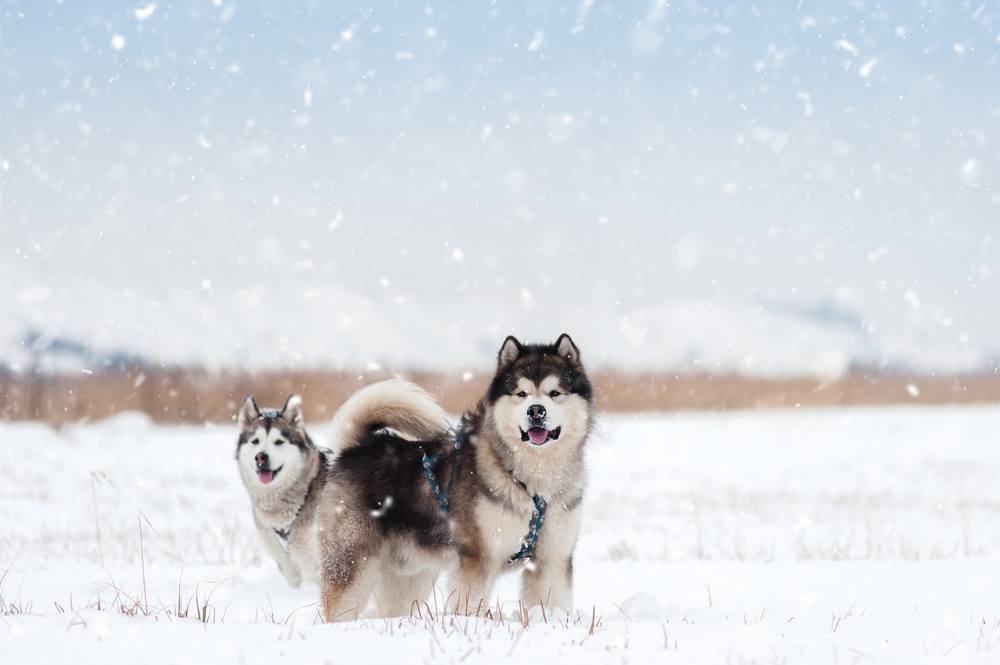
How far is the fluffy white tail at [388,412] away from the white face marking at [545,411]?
0.91 metres

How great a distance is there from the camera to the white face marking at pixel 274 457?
7.21m

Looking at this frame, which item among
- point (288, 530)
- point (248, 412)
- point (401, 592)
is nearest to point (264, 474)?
point (288, 530)

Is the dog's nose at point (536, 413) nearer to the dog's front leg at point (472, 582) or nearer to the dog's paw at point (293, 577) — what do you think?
the dog's front leg at point (472, 582)

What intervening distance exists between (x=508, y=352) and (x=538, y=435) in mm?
604

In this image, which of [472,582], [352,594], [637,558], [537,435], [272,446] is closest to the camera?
[472,582]

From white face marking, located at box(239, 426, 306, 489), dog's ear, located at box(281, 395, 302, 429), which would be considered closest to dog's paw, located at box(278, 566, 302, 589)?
white face marking, located at box(239, 426, 306, 489)

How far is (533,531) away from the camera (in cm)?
507

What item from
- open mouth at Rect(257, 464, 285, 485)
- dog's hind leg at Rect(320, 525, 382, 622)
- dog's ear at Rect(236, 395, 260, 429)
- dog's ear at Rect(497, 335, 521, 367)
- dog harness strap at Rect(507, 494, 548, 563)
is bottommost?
dog's hind leg at Rect(320, 525, 382, 622)

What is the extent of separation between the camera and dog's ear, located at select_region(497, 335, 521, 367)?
541 centimetres

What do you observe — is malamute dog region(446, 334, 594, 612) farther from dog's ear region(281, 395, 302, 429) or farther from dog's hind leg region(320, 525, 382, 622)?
dog's ear region(281, 395, 302, 429)

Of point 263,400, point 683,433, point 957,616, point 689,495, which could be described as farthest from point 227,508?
point 683,433

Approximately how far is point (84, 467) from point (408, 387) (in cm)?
1567

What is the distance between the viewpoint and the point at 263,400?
2383cm

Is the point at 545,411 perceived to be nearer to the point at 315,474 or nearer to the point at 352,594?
the point at 352,594
